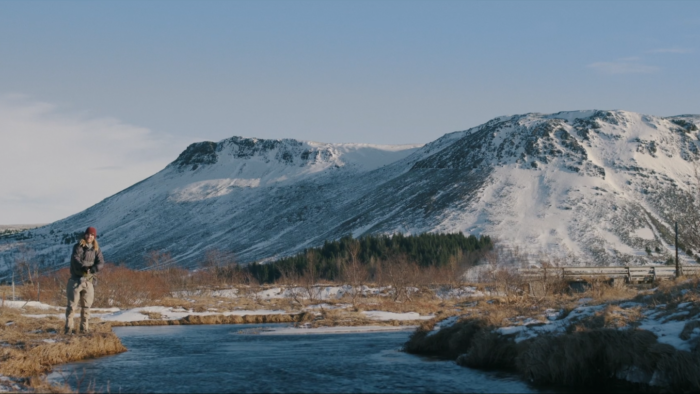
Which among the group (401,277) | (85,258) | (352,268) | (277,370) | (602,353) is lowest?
(277,370)

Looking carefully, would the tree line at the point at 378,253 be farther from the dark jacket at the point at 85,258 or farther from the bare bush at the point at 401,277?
the dark jacket at the point at 85,258

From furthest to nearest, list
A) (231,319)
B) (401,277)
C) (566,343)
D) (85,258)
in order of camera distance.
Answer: (401,277)
(231,319)
(85,258)
(566,343)

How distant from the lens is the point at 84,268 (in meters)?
25.2

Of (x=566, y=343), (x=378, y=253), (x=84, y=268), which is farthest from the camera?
(x=378, y=253)

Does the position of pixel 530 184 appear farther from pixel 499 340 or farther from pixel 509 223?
pixel 499 340

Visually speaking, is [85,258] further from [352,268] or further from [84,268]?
[352,268]

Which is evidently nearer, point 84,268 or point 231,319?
point 84,268

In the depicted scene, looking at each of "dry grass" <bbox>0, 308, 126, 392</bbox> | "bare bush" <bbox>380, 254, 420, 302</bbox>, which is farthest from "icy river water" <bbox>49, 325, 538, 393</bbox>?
"bare bush" <bbox>380, 254, 420, 302</bbox>

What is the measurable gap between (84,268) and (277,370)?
7628 mm

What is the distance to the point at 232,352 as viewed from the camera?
33.4 m

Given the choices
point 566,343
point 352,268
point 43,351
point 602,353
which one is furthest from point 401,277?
point 602,353

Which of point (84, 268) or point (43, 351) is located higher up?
point (84, 268)

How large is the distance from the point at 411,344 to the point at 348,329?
45.7 ft

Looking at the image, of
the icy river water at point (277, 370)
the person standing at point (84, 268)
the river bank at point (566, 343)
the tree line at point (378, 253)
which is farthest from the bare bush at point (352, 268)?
the person standing at point (84, 268)
